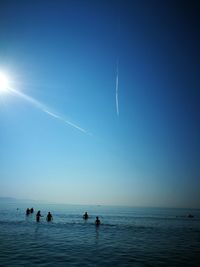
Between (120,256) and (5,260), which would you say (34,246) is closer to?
(5,260)

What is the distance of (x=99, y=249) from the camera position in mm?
23641

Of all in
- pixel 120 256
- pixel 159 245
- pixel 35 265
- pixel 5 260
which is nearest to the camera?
pixel 35 265

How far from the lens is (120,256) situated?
69.2ft

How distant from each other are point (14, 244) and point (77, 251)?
7.04 m

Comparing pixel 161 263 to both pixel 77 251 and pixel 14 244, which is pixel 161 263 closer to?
pixel 77 251

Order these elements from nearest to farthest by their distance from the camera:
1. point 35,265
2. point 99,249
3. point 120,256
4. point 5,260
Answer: point 35,265 < point 5,260 < point 120,256 < point 99,249

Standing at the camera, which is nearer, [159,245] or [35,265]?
[35,265]

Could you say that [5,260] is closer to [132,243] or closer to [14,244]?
[14,244]

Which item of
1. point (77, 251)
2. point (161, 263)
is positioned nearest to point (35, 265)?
Answer: point (77, 251)

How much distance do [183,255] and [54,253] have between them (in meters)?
11.9

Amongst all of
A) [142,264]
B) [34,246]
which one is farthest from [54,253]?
[142,264]

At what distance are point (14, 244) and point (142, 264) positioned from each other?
44.6ft

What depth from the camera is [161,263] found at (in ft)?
62.3

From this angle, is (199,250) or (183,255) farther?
(199,250)
